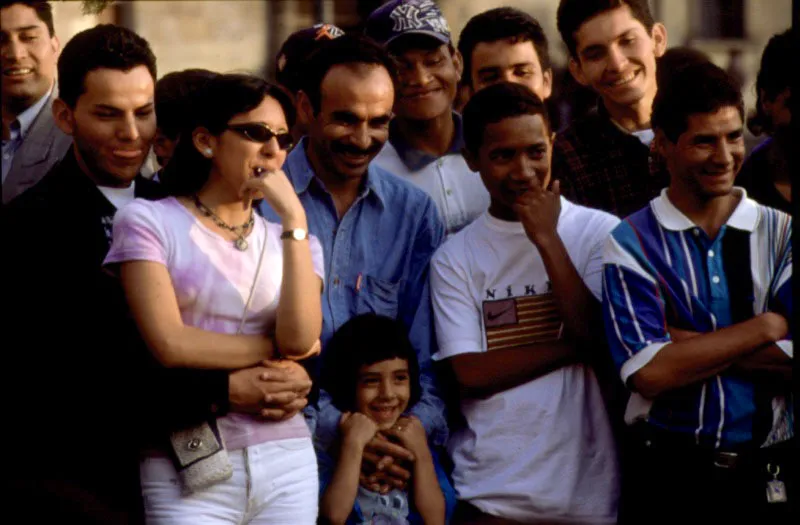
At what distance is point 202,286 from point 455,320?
33.0 inches

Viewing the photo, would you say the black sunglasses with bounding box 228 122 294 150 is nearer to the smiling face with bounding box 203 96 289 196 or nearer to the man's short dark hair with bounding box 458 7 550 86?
the smiling face with bounding box 203 96 289 196

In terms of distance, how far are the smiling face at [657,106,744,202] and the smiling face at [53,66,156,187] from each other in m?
1.46

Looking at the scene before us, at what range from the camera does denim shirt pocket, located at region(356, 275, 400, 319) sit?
448 cm

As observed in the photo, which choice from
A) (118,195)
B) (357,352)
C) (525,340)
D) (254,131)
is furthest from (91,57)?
(525,340)

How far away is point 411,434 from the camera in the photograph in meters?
4.28

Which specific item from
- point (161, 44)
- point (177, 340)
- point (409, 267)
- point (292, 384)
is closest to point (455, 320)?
point (409, 267)

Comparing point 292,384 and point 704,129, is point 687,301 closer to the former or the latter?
point 704,129

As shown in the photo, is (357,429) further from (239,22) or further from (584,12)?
(239,22)

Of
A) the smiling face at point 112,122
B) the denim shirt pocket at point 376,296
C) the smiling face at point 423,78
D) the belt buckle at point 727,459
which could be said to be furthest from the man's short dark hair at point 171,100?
the belt buckle at point 727,459

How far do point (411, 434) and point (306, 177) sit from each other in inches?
32.7

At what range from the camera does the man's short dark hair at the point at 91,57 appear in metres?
4.24

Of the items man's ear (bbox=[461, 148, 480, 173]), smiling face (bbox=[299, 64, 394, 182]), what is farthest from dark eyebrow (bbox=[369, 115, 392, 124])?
man's ear (bbox=[461, 148, 480, 173])

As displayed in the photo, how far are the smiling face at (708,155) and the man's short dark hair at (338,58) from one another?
3.10 feet

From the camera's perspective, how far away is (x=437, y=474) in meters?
4.32
